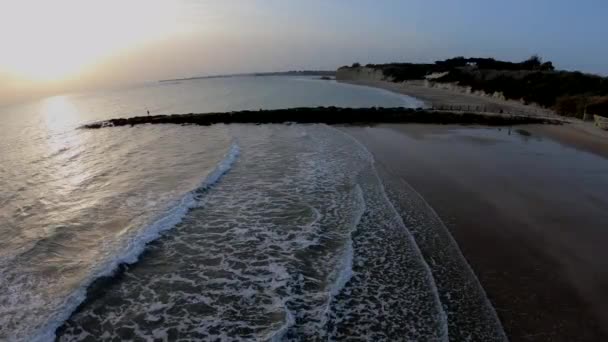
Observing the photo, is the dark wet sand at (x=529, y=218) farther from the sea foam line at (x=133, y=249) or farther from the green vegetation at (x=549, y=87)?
the green vegetation at (x=549, y=87)

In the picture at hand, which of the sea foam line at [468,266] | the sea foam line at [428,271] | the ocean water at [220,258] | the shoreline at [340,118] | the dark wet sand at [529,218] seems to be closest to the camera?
the sea foam line at [468,266]

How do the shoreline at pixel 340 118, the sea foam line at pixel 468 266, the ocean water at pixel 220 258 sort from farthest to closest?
→ 1. the shoreline at pixel 340 118
2. the ocean water at pixel 220 258
3. the sea foam line at pixel 468 266

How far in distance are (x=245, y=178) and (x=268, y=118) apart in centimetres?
2524

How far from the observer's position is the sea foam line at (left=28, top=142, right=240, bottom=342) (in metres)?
7.90

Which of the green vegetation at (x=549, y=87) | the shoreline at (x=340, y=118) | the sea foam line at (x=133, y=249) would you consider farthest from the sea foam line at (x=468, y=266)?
the green vegetation at (x=549, y=87)

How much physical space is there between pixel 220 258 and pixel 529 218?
29.8ft

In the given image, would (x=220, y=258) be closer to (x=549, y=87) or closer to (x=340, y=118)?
(x=340, y=118)

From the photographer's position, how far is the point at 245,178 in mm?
18406

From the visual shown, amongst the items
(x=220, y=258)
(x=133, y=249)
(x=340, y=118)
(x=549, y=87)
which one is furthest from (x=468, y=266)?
(x=549, y=87)

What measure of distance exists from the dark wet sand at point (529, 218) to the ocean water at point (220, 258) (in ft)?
2.57

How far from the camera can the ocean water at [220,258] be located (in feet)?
25.8

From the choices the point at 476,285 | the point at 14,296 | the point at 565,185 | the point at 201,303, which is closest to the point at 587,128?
the point at 565,185

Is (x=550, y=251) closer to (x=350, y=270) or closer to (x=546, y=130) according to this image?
(x=350, y=270)

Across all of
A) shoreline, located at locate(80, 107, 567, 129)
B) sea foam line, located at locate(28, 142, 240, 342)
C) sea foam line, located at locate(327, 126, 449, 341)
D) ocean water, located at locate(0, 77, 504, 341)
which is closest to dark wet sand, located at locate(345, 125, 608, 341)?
ocean water, located at locate(0, 77, 504, 341)
